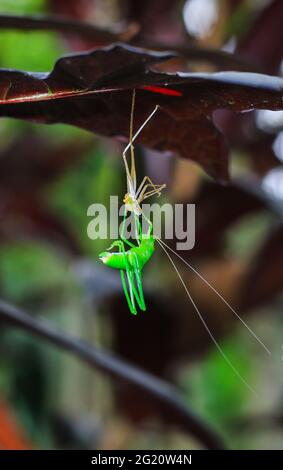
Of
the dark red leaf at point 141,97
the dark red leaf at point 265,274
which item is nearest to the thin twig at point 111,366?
the dark red leaf at point 141,97

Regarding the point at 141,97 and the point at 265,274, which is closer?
the point at 141,97

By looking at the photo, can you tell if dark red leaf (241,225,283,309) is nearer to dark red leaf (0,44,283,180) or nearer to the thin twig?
the thin twig

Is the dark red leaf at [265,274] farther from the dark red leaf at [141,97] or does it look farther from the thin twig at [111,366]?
the dark red leaf at [141,97]

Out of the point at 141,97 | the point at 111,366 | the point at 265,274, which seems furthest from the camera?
the point at 265,274

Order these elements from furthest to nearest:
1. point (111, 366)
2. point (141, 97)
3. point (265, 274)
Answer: point (265, 274)
point (111, 366)
point (141, 97)

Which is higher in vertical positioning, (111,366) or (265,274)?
(265,274)

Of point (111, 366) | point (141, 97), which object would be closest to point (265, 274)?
point (111, 366)

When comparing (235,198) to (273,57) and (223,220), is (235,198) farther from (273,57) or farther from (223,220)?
(273,57)

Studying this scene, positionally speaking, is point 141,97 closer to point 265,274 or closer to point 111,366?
point 111,366
